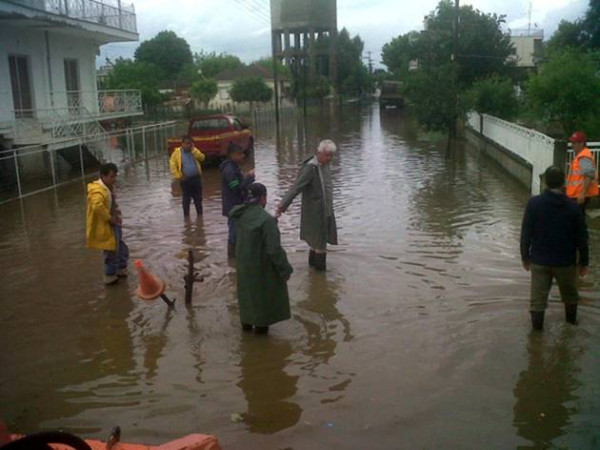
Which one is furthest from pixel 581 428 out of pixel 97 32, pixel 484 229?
pixel 97 32

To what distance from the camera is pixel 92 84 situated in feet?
Answer: 91.2

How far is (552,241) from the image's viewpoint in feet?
19.9

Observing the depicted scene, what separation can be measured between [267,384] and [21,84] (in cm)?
2006

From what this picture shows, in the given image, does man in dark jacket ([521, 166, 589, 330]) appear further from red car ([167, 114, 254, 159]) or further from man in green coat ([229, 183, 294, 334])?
red car ([167, 114, 254, 159])

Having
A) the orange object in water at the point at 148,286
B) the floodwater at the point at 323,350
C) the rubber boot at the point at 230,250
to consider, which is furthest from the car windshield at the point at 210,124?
the orange object in water at the point at 148,286

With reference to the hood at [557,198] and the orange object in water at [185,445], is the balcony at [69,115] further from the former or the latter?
the orange object in water at [185,445]

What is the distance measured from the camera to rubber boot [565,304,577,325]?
6.37 metres

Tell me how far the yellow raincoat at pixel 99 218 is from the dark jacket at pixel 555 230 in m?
4.67

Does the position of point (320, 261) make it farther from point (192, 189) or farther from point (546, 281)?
point (192, 189)

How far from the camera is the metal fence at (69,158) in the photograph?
18.5m

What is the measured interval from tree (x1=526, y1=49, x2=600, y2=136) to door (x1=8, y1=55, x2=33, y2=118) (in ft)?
50.2

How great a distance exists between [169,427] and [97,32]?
22685 millimetres

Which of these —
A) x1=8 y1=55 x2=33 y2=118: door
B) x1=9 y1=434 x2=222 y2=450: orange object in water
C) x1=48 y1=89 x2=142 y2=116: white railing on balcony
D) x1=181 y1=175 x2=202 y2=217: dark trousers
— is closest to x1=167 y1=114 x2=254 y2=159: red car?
x1=48 y1=89 x2=142 y2=116: white railing on balcony

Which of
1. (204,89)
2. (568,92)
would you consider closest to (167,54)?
(204,89)
